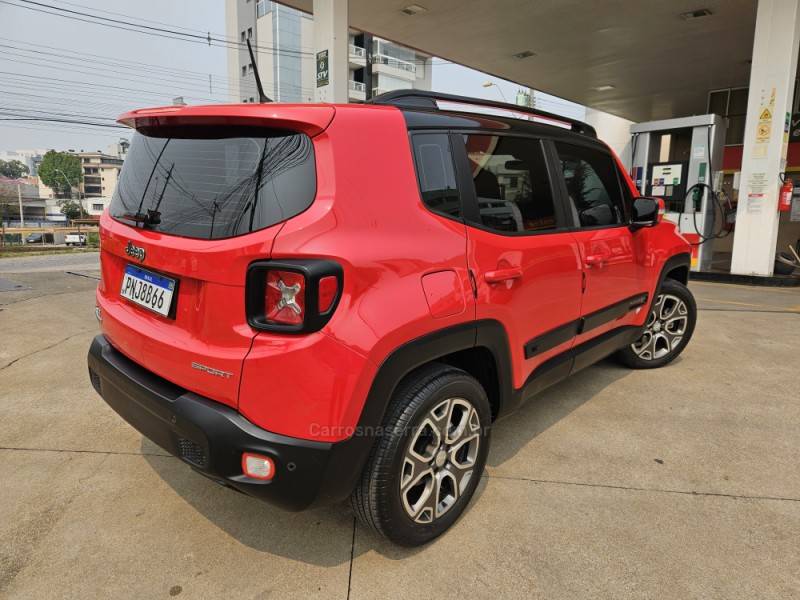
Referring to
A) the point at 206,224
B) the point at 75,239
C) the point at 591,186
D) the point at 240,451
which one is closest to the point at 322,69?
the point at 591,186

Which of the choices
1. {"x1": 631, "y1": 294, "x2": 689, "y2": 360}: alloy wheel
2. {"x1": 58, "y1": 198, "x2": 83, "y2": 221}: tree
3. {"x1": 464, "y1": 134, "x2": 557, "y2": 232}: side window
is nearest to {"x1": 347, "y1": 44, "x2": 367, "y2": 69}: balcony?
{"x1": 631, "y1": 294, "x2": 689, "y2": 360}: alloy wheel

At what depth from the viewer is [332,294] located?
161 cm

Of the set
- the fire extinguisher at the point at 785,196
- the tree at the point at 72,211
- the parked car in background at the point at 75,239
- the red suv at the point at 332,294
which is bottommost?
the parked car in background at the point at 75,239

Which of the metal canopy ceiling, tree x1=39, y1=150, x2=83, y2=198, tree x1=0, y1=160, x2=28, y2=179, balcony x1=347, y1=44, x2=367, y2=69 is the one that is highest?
balcony x1=347, y1=44, x2=367, y2=69

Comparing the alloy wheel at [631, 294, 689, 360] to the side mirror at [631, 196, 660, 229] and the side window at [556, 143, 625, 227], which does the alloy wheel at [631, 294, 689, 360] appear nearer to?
the side mirror at [631, 196, 660, 229]

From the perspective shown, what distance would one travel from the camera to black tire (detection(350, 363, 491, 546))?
1808 mm

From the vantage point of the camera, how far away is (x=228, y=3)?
44.1 meters

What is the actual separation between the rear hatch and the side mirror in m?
2.24

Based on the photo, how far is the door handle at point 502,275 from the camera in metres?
2.11

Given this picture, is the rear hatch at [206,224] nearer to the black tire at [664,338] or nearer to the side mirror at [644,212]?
the side mirror at [644,212]

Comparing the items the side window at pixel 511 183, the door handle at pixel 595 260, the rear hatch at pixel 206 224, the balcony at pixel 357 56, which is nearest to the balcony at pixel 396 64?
the balcony at pixel 357 56

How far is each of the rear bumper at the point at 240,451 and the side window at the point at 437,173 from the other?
960 millimetres

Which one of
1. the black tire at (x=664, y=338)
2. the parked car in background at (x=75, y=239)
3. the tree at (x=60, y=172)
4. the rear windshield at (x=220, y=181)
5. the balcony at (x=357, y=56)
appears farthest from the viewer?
the tree at (x=60, y=172)

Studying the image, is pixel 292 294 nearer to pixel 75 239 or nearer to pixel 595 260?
pixel 595 260
